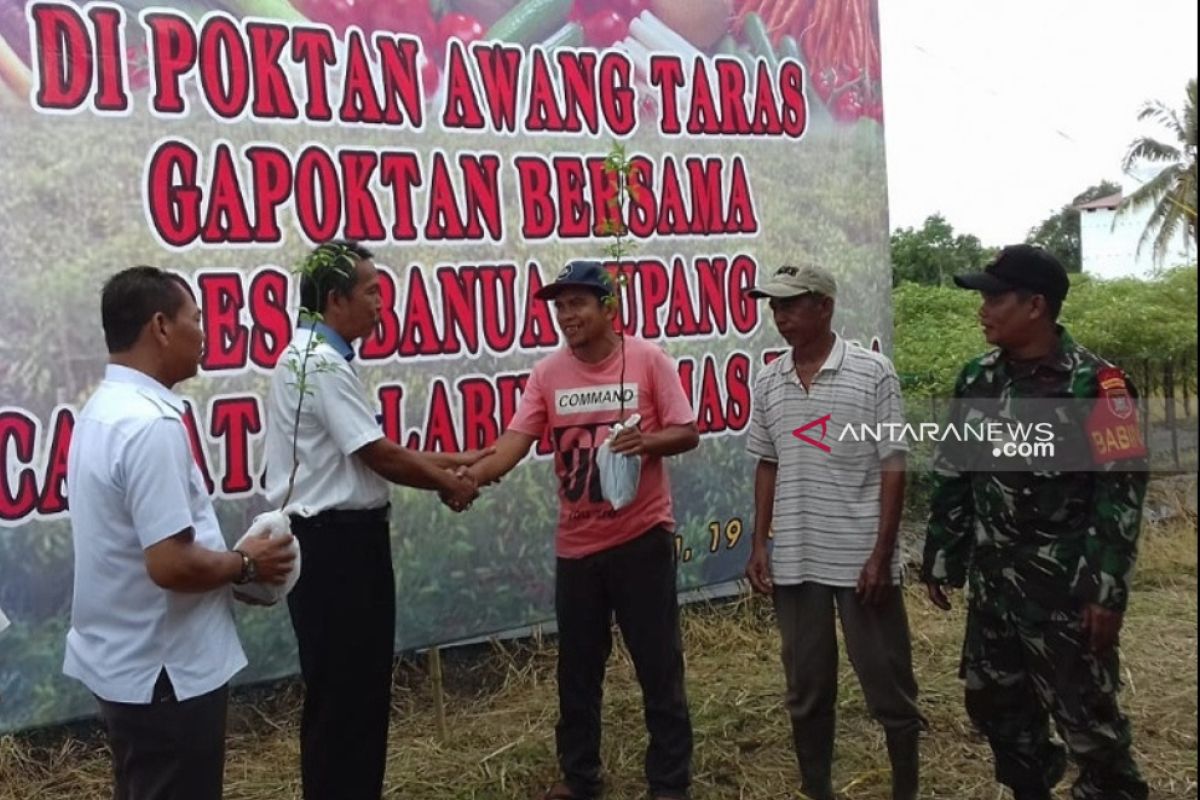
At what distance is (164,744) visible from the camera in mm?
2410

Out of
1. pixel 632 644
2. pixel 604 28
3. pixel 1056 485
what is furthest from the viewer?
pixel 604 28

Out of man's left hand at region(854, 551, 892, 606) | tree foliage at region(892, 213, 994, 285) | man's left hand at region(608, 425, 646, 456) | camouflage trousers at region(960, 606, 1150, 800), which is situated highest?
tree foliage at region(892, 213, 994, 285)

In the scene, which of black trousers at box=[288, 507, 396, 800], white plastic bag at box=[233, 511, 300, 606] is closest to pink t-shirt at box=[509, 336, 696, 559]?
black trousers at box=[288, 507, 396, 800]

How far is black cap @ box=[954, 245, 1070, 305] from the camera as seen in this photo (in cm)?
306

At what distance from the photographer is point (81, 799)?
3.95 m

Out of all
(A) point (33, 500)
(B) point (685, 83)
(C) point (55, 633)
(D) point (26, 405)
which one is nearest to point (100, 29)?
(D) point (26, 405)

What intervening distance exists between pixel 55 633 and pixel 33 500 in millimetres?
442

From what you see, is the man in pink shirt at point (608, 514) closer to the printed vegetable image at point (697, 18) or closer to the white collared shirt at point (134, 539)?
the white collared shirt at point (134, 539)

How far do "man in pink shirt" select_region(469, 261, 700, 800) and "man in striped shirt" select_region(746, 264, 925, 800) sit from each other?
348mm

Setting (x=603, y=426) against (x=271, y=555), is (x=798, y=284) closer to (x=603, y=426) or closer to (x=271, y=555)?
(x=603, y=426)

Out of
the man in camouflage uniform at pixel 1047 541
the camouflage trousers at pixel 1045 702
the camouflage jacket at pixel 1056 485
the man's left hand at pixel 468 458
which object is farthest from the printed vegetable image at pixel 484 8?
the camouflage trousers at pixel 1045 702

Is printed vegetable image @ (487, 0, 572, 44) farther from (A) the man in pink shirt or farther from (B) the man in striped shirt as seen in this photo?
(B) the man in striped shirt

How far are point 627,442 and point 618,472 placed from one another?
0.10 m

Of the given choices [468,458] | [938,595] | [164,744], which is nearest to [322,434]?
[468,458]
